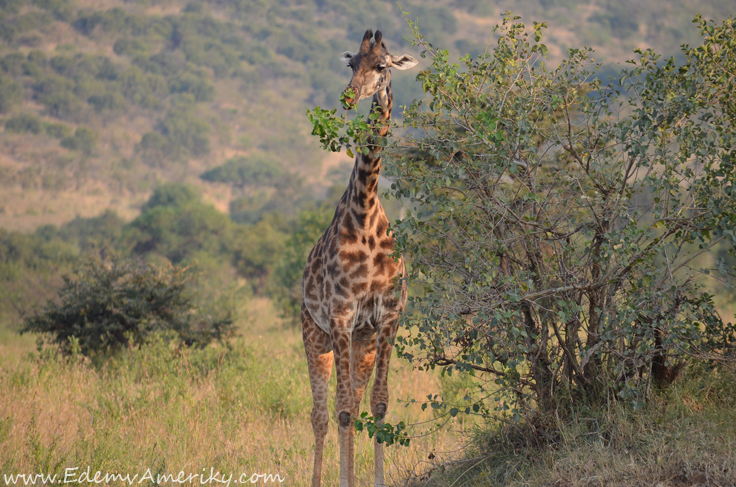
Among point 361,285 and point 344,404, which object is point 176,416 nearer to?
point 344,404

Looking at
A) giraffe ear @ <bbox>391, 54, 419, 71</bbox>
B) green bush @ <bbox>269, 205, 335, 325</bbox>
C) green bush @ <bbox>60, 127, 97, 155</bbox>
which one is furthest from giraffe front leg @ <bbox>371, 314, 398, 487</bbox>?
green bush @ <bbox>60, 127, 97, 155</bbox>

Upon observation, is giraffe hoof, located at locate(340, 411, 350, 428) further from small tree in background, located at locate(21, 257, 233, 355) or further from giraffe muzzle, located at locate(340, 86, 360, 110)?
small tree in background, located at locate(21, 257, 233, 355)

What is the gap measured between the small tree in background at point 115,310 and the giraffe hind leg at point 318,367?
169 inches

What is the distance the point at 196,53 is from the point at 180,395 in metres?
86.7

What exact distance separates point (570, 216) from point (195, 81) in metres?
A: 81.1

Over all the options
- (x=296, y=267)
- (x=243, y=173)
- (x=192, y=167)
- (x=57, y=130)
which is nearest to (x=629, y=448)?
(x=296, y=267)

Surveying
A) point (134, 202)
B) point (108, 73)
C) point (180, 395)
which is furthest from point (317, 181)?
point (180, 395)

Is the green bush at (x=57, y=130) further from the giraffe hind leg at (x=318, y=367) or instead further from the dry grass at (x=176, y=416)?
the giraffe hind leg at (x=318, y=367)

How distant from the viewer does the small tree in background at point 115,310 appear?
30.3 ft

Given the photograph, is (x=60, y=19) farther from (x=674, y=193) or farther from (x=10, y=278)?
(x=674, y=193)

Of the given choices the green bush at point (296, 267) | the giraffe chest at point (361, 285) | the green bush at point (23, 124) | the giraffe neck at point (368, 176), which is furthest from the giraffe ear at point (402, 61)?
the green bush at point (23, 124)

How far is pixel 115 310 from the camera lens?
30.1 feet

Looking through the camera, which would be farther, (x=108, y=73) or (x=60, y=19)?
(x=60, y=19)

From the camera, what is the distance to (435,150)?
395cm
